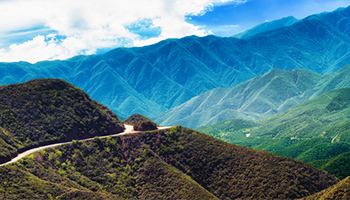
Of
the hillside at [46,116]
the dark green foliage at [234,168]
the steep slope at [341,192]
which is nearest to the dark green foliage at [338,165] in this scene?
the dark green foliage at [234,168]

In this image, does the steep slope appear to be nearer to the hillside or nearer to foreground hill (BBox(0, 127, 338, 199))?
foreground hill (BBox(0, 127, 338, 199))

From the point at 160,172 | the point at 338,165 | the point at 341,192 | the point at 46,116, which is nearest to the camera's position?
the point at 341,192

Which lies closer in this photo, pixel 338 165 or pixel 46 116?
pixel 46 116

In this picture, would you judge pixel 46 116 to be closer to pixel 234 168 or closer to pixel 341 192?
pixel 234 168

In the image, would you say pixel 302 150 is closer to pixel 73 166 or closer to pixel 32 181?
pixel 73 166

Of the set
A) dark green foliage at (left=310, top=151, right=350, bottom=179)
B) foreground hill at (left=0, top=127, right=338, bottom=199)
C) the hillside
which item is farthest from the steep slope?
dark green foliage at (left=310, top=151, right=350, bottom=179)

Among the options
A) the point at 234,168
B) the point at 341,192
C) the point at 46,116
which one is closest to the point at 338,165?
the point at 234,168
